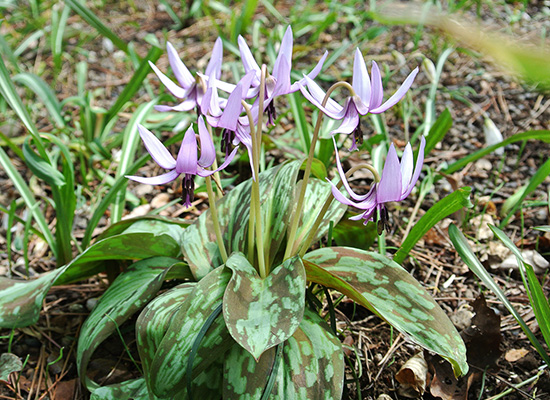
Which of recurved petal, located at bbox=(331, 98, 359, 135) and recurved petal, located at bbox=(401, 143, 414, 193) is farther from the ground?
recurved petal, located at bbox=(331, 98, 359, 135)

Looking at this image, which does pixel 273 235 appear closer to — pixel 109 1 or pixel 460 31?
pixel 460 31

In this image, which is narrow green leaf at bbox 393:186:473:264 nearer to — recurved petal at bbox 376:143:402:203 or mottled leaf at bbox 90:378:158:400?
recurved petal at bbox 376:143:402:203

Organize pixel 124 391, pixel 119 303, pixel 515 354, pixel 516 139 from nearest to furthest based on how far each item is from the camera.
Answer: pixel 124 391, pixel 119 303, pixel 515 354, pixel 516 139

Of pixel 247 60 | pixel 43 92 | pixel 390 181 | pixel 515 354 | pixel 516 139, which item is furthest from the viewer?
pixel 43 92

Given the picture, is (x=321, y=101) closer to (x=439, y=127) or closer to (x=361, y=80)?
(x=361, y=80)

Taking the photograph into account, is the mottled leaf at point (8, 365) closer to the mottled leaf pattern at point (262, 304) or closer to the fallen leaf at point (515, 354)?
the mottled leaf pattern at point (262, 304)

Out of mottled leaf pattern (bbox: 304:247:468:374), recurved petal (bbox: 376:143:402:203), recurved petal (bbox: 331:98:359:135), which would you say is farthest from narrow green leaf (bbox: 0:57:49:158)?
recurved petal (bbox: 376:143:402:203)

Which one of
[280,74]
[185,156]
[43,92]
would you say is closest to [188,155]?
[185,156]

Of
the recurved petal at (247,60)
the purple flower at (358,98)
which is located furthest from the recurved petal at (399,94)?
the recurved petal at (247,60)
